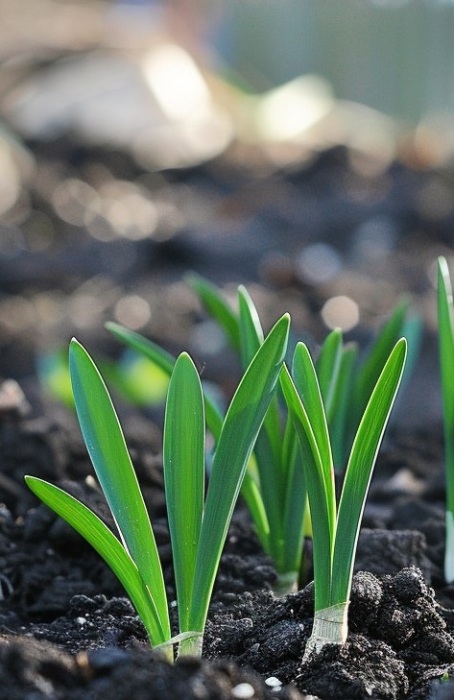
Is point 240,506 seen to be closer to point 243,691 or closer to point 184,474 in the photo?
point 184,474

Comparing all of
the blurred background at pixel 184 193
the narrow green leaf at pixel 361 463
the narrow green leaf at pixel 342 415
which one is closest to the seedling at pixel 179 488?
the narrow green leaf at pixel 361 463

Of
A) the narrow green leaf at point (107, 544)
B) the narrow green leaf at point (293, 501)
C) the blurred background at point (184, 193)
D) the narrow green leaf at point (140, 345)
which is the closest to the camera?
the narrow green leaf at point (107, 544)

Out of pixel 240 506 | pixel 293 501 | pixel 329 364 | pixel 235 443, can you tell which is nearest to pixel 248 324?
pixel 329 364

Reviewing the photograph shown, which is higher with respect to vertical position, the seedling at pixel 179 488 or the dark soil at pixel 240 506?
the seedling at pixel 179 488

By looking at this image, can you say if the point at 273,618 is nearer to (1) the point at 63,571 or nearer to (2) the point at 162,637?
(2) the point at 162,637

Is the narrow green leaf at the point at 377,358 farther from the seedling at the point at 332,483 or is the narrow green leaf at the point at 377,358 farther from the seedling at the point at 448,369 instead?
the seedling at the point at 332,483

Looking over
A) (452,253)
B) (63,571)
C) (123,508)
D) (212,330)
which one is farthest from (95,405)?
(452,253)

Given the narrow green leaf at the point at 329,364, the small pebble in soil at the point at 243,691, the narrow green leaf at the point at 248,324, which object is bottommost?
the small pebble in soil at the point at 243,691

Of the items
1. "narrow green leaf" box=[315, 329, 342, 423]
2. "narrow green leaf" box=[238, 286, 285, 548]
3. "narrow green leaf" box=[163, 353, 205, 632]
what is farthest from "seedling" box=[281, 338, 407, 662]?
"narrow green leaf" box=[315, 329, 342, 423]
